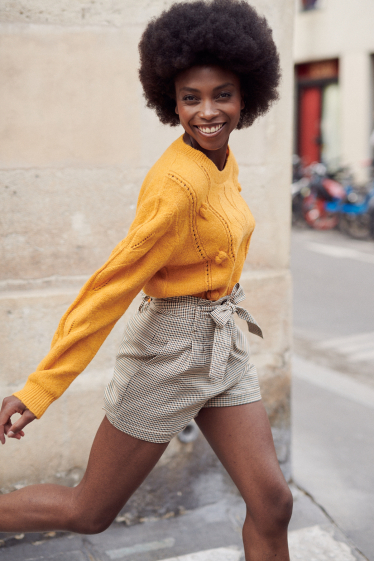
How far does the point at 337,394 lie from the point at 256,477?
106 inches

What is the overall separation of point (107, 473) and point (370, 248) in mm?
9549

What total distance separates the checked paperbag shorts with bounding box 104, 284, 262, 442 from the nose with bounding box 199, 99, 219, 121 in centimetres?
54

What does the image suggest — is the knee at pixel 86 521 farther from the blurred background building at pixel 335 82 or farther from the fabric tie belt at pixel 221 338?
the blurred background building at pixel 335 82

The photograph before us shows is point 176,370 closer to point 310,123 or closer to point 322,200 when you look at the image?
point 322,200

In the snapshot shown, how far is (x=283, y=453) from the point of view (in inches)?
128

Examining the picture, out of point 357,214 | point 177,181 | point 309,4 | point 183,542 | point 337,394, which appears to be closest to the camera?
point 177,181

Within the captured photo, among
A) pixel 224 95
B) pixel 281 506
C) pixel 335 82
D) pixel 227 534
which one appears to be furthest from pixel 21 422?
pixel 335 82

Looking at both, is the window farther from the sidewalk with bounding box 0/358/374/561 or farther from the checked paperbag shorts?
the checked paperbag shorts

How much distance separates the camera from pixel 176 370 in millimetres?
2047

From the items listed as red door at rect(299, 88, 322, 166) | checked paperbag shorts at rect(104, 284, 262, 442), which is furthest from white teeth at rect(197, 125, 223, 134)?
red door at rect(299, 88, 322, 166)

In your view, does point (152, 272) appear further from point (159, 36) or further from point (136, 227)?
point (159, 36)

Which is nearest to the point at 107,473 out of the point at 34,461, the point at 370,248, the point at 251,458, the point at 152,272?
the point at 251,458

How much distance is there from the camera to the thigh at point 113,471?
2.07 m

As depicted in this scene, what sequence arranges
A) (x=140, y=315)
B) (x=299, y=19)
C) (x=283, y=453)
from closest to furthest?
1. (x=140, y=315)
2. (x=283, y=453)
3. (x=299, y=19)
